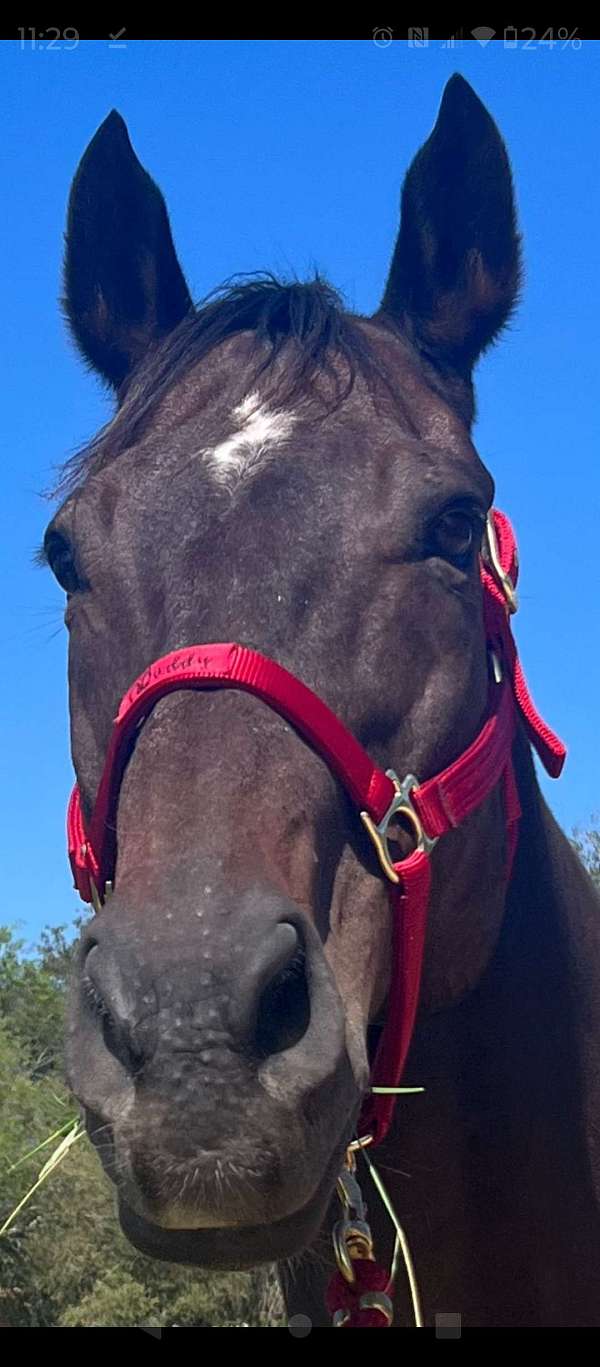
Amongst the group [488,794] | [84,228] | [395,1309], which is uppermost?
[84,228]

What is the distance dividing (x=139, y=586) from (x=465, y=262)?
1617mm

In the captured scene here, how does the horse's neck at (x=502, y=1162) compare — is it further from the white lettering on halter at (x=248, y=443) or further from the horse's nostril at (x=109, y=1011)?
the white lettering on halter at (x=248, y=443)

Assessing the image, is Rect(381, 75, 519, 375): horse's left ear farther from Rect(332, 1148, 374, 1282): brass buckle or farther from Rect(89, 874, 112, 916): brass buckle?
Rect(332, 1148, 374, 1282): brass buckle

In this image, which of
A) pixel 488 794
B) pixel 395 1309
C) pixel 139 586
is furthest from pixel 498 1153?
pixel 139 586

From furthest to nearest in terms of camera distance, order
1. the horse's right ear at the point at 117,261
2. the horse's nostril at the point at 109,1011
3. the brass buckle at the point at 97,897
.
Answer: the horse's right ear at the point at 117,261 < the brass buckle at the point at 97,897 < the horse's nostril at the point at 109,1011

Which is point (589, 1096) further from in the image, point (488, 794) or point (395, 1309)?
point (488, 794)

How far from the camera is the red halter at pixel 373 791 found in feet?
9.34

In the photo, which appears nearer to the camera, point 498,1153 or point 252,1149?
point 252,1149

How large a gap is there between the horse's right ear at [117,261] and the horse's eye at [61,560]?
0.89 metres

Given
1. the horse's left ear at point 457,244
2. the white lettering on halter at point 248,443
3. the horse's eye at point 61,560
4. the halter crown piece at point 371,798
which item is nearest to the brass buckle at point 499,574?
the halter crown piece at point 371,798

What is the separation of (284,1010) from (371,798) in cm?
65

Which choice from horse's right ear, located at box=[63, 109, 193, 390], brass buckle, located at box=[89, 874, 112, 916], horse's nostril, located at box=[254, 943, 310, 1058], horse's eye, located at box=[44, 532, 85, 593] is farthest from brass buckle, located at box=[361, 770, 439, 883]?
horse's right ear, located at box=[63, 109, 193, 390]

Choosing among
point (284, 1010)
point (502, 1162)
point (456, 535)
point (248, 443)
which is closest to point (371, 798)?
point (284, 1010)

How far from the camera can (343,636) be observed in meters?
3.08
